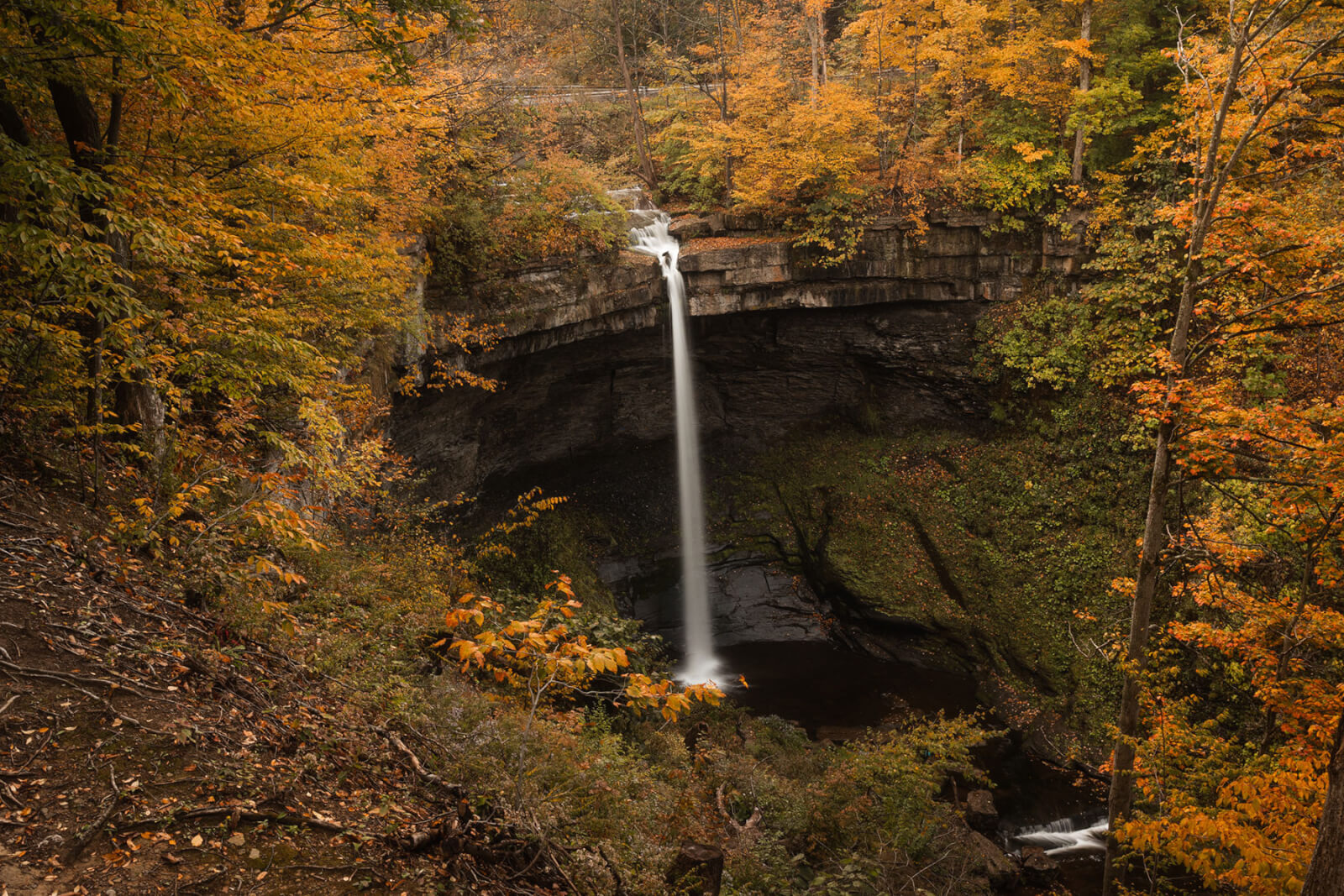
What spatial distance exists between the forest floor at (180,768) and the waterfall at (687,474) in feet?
47.0

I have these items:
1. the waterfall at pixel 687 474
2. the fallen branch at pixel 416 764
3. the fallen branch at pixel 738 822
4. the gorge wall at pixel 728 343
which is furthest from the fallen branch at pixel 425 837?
the waterfall at pixel 687 474

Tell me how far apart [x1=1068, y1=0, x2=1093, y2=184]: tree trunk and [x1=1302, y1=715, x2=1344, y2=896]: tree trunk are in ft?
50.0

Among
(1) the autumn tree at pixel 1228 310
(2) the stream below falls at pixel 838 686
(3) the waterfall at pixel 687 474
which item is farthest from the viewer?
(3) the waterfall at pixel 687 474

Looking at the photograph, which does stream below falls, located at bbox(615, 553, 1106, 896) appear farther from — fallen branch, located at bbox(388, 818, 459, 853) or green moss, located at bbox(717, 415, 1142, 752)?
fallen branch, located at bbox(388, 818, 459, 853)

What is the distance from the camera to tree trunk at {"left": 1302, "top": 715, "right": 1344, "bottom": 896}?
4.41 m

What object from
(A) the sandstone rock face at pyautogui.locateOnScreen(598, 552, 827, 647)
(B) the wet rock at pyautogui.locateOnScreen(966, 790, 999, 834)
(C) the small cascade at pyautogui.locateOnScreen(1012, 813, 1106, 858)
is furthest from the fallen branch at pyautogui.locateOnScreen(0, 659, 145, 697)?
(A) the sandstone rock face at pyautogui.locateOnScreen(598, 552, 827, 647)

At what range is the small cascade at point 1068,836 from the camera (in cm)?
1163

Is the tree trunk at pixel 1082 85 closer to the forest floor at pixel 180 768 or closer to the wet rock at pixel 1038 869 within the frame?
the wet rock at pixel 1038 869

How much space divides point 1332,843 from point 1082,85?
54.5 feet

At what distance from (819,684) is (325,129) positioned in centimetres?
1592

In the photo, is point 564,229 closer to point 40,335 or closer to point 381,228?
point 381,228

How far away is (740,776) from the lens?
29.4ft

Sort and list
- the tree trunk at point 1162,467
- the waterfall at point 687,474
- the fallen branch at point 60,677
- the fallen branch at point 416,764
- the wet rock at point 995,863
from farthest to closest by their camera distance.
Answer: the waterfall at point 687,474, the wet rock at point 995,863, the tree trunk at point 1162,467, the fallen branch at point 416,764, the fallen branch at point 60,677

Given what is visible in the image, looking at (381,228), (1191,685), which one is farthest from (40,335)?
(1191,685)
